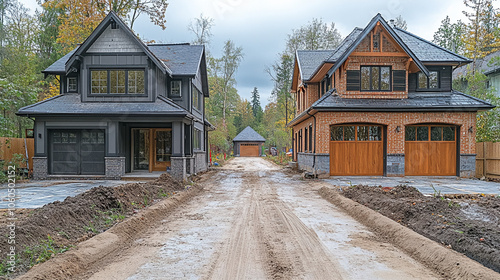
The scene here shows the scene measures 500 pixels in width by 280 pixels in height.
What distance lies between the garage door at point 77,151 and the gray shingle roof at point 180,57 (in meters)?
5.31

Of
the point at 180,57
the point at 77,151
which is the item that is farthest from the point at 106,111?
the point at 180,57

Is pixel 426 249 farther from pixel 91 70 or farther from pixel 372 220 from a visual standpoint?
pixel 91 70

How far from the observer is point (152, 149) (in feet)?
59.3

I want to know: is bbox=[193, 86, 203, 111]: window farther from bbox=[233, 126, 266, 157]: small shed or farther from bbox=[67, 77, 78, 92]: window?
bbox=[233, 126, 266, 157]: small shed

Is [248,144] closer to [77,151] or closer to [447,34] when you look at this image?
[447,34]

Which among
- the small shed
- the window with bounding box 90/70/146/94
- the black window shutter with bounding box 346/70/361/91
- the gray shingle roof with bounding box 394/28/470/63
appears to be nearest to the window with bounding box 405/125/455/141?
the black window shutter with bounding box 346/70/361/91

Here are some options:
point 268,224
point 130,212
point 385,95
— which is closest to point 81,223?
point 130,212

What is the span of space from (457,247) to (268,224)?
11.2ft

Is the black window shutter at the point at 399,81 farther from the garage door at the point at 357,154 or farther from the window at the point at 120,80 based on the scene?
the window at the point at 120,80

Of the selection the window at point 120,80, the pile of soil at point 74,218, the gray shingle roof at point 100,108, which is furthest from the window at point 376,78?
the pile of soil at point 74,218

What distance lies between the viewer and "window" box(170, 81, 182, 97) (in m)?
18.4

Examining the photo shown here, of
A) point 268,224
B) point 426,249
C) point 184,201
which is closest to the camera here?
point 426,249

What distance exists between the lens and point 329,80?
1955cm

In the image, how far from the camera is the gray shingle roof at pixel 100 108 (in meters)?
15.1
